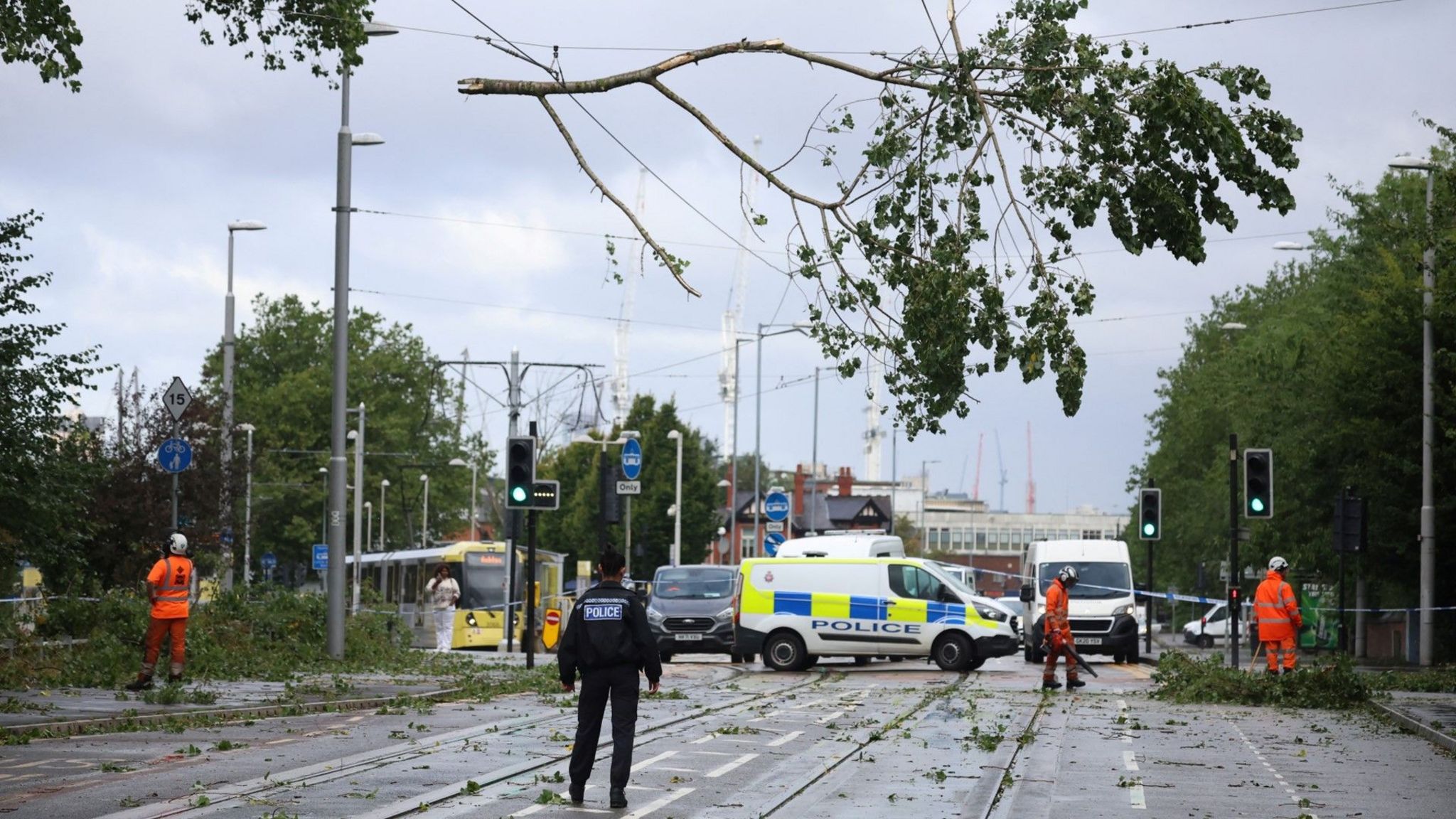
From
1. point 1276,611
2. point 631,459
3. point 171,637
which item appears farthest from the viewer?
point 631,459

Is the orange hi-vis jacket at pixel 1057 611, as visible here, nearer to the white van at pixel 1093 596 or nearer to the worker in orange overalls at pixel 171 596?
the white van at pixel 1093 596

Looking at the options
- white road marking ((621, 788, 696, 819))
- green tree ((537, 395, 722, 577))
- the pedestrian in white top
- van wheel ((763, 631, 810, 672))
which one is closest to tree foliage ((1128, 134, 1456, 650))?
van wheel ((763, 631, 810, 672))

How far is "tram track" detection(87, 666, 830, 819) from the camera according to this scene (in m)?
10.7

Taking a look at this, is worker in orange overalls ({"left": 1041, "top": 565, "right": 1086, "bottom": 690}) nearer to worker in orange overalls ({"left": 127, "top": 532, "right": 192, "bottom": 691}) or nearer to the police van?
the police van

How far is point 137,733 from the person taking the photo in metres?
15.7

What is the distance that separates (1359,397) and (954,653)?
1123 centimetres

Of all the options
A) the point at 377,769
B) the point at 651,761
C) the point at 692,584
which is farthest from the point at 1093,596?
the point at 377,769

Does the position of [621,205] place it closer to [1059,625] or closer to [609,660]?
[609,660]

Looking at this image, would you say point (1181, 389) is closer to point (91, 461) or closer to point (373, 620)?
point (373, 620)

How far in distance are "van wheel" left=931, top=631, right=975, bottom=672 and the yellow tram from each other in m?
15.9

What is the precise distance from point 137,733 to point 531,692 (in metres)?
7.42

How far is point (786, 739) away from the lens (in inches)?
645

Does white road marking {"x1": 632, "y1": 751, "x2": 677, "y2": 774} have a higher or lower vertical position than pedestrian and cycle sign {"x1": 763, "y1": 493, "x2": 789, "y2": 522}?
lower

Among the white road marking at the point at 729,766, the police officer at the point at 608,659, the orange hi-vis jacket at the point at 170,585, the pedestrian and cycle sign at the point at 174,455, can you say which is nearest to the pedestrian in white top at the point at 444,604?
the pedestrian and cycle sign at the point at 174,455
